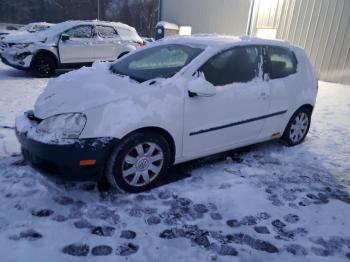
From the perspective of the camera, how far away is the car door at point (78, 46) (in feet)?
31.9

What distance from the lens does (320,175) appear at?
4336mm

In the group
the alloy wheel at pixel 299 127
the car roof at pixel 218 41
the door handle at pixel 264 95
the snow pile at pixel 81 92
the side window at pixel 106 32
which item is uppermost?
the car roof at pixel 218 41

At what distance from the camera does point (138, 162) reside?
3537 mm

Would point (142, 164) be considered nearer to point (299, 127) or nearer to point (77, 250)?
point (77, 250)

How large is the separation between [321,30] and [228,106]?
8.87 meters

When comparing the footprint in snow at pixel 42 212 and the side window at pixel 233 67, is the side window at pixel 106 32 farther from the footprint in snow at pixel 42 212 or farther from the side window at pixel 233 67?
the footprint in snow at pixel 42 212

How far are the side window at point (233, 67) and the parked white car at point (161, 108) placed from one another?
1 cm

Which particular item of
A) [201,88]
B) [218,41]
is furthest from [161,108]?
[218,41]

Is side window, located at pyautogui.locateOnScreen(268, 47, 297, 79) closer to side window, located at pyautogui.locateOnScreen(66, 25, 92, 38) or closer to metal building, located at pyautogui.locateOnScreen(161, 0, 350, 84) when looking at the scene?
side window, located at pyautogui.locateOnScreen(66, 25, 92, 38)

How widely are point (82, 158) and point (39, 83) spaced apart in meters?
6.29

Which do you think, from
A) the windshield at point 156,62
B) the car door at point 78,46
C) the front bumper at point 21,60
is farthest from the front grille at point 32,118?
the car door at point 78,46

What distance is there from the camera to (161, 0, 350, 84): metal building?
1093 cm

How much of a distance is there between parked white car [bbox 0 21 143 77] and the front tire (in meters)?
6.93

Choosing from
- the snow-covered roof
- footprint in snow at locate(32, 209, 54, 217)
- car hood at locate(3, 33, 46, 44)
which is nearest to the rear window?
car hood at locate(3, 33, 46, 44)
